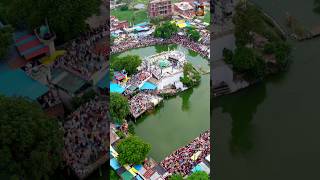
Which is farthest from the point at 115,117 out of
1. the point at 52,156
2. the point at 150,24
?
the point at 150,24

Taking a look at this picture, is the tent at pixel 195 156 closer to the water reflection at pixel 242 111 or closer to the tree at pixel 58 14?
the water reflection at pixel 242 111

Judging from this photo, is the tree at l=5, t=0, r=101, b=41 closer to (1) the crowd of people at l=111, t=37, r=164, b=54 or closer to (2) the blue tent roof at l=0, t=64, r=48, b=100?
(2) the blue tent roof at l=0, t=64, r=48, b=100

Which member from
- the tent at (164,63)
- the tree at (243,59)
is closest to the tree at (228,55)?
the tree at (243,59)

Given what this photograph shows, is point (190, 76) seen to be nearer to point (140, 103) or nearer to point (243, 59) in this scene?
point (243, 59)

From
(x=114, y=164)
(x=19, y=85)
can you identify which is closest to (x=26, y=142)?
(x=114, y=164)

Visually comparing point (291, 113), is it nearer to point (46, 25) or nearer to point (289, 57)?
point (289, 57)
